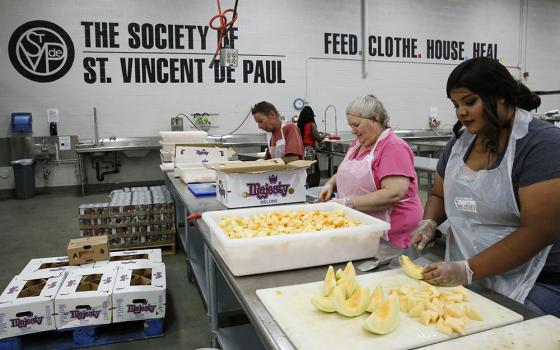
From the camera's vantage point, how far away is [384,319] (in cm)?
95

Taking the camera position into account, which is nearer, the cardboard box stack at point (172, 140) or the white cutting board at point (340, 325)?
the white cutting board at point (340, 325)

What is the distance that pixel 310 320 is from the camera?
1031mm

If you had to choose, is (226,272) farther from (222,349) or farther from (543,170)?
(543,170)

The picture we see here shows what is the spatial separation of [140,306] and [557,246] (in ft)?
7.06

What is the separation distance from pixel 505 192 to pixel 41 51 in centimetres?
724

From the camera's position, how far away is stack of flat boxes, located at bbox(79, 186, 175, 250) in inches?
155

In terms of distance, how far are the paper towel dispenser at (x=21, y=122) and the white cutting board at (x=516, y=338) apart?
7095 millimetres

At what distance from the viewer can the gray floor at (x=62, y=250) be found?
8.55 ft

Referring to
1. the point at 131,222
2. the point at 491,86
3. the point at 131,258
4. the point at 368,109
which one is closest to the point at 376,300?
the point at 491,86

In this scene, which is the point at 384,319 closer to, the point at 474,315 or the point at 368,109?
the point at 474,315

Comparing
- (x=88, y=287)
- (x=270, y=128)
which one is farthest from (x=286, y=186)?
(x=270, y=128)

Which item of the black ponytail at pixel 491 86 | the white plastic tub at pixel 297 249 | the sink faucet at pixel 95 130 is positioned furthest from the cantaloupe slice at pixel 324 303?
the sink faucet at pixel 95 130

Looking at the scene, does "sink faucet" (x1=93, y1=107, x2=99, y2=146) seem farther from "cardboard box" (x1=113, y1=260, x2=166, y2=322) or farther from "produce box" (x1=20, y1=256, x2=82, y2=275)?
"cardboard box" (x1=113, y1=260, x2=166, y2=322)

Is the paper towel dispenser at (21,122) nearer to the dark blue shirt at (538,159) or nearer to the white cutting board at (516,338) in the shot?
the dark blue shirt at (538,159)
